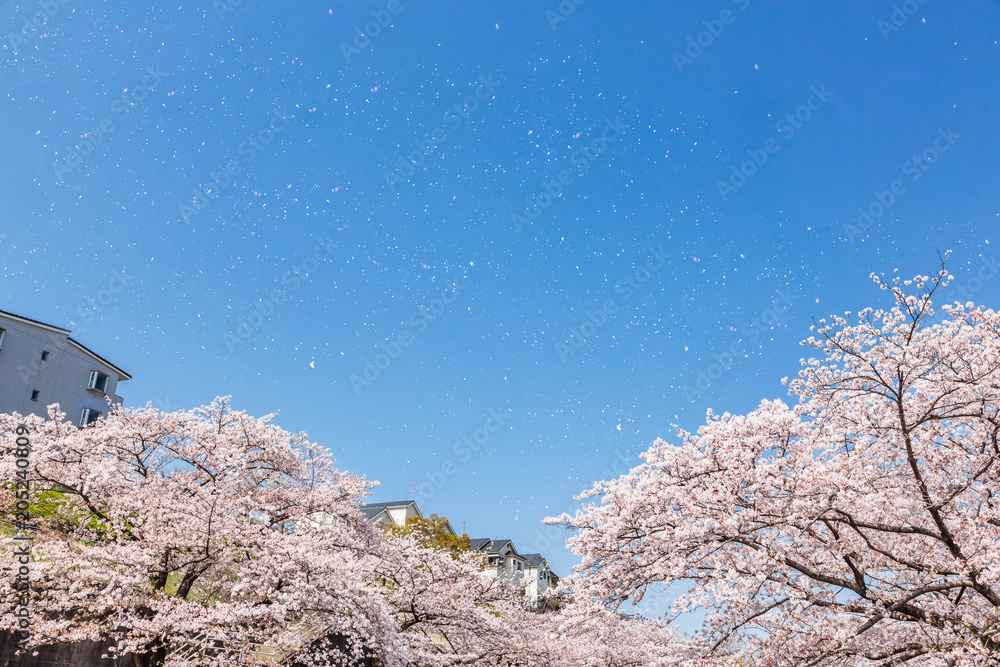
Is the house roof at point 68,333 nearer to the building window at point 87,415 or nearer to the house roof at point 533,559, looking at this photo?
the building window at point 87,415

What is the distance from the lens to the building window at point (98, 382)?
117 feet

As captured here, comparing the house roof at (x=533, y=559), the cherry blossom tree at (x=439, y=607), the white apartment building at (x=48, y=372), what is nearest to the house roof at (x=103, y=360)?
the white apartment building at (x=48, y=372)

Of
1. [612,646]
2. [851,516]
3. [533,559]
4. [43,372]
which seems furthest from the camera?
[533,559]

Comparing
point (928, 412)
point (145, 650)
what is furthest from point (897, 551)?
point (145, 650)

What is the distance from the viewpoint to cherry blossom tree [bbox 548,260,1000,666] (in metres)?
8.12

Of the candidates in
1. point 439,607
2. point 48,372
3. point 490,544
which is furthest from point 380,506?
point 439,607

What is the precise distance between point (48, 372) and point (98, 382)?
4.38m

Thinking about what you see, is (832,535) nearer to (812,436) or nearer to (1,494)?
(812,436)

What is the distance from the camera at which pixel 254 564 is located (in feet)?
42.5

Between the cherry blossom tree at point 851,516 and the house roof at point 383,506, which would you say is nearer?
the cherry blossom tree at point 851,516

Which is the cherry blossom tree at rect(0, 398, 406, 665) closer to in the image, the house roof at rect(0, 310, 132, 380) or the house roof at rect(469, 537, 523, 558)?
the house roof at rect(0, 310, 132, 380)

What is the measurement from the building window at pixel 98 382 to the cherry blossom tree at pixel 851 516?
36474 mm

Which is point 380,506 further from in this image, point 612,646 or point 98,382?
point 612,646

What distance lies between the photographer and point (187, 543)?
40.9 feet
